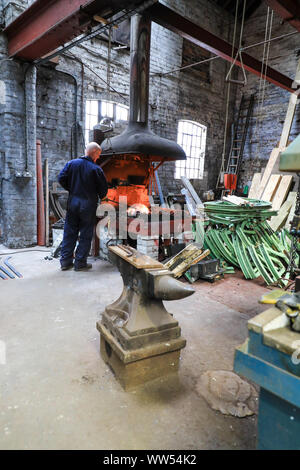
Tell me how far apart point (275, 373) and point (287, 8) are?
496 centimetres

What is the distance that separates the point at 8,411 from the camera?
5.45 ft

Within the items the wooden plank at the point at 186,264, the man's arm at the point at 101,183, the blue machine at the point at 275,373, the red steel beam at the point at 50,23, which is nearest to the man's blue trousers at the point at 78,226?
the man's arm at the point at 101,183

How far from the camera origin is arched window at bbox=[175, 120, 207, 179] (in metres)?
9.73

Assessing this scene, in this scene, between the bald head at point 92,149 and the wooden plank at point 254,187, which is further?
the wooden plank at point 254,187

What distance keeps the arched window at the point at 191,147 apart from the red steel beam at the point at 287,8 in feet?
17.7

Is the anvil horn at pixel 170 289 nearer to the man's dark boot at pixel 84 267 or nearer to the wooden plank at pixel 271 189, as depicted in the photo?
the man's dark boot at pixel 84 267

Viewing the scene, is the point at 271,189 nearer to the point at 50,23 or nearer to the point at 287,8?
the point at 287,8

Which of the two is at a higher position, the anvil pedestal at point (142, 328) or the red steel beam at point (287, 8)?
the red steel beam at point (287, 8)

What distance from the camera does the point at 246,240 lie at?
4445 millimetres

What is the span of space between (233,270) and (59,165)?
4603mm

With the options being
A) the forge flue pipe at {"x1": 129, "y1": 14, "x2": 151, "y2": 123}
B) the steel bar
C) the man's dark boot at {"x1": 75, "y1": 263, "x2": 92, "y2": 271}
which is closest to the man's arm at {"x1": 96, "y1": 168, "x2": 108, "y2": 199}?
the man's dark boot at {"x1": 75, "y1": 263, "x2": 92, "y2": 271}

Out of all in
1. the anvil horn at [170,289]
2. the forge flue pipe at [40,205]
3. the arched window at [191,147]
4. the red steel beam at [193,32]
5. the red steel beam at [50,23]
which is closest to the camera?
the anvil horn at [170,289]

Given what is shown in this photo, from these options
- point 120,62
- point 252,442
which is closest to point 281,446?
point 252,442

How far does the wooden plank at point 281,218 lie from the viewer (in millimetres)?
6719
